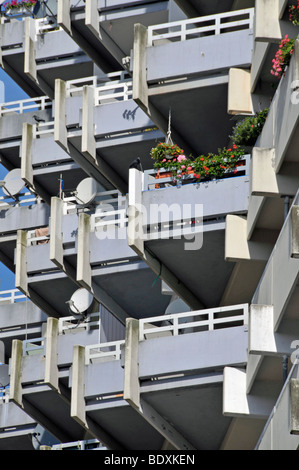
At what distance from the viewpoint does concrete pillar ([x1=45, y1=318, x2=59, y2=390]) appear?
4362 cm

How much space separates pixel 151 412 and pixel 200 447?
184cm

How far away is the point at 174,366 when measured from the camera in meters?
36.9

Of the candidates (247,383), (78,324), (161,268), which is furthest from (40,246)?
(247,383)

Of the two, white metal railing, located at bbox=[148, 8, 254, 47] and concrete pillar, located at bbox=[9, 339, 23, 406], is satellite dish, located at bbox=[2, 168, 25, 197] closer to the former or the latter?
concrete pillar, located at bbox=[9, 339, 23, 406]

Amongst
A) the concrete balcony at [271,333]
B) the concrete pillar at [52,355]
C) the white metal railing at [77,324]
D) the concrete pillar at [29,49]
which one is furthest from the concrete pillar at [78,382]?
the concrete pillar at [29,49]

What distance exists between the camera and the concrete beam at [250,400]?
34500 millimetres

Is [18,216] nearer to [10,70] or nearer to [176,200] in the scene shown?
[10,70]

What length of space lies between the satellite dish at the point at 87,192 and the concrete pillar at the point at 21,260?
2.87 meters

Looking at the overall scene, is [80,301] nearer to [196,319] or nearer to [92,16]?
[196,319]

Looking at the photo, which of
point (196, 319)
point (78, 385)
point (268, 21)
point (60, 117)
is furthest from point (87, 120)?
point (268, 21)

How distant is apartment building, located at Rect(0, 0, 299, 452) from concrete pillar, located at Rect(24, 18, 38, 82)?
0.22ft

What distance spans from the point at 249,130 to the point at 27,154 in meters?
13.7

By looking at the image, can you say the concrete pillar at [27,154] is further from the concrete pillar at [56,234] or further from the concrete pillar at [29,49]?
the concrete pillar at [56,234]

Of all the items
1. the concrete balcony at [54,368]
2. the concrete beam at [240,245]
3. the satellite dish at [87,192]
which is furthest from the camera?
the satellite dish at [87,192]
